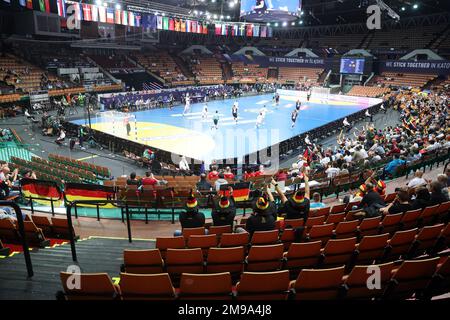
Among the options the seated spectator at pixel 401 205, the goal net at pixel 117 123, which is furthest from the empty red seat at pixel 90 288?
the goal net at pixel 117 123

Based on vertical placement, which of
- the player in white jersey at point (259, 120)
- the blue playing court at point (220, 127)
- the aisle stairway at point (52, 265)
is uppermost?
the aisle stairway at point (52, 265)

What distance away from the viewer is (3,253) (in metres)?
5.37

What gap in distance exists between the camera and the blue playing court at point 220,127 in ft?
67.5

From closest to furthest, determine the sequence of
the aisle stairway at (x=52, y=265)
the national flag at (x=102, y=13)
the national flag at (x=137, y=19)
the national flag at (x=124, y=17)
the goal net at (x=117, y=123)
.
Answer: the aisle stairway at (x=52, y=265)
the goal net at (x=117, y=123)
the national flag at (x=102, y=13)
the national flag at (x=124, y=17)
the national flag at (x=137, y=19)

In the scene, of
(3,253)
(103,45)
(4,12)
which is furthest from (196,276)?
(103,45)

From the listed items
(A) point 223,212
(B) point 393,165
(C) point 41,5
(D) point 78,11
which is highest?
(D) point 78,11

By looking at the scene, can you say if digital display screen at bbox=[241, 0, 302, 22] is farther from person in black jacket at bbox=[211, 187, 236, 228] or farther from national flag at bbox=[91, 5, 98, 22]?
person in black jacket at bbox=[211, 187, 236, 228]

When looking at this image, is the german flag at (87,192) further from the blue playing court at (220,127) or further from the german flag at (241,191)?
the blue playing court at (220,127)

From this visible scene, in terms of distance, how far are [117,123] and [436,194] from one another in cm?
2364

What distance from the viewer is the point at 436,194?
6641 mm

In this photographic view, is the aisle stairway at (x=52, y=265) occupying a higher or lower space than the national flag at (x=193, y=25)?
lower

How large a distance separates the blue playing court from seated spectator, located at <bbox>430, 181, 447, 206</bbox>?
11.9m

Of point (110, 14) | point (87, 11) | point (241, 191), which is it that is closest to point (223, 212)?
point (241, 191)

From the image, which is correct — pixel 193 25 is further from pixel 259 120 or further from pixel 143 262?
pixel 143 262
